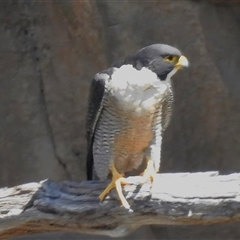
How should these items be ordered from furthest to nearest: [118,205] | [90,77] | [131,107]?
[90,77] → [131,107] → [118,205]

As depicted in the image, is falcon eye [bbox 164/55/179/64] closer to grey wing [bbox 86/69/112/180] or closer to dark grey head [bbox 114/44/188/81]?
dark grey head [bbox 114/44/188/81]

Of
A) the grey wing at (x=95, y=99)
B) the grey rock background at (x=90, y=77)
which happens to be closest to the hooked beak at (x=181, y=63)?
the grey wing at (x=95, y=99)

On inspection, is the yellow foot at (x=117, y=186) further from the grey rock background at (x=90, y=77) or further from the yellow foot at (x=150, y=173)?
the grey rock background at (x=90, y=77)

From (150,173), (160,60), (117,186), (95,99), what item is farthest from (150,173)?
(160,60)

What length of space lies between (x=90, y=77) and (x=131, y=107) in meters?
1.30

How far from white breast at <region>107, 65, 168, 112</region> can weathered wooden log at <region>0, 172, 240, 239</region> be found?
387 millimetres

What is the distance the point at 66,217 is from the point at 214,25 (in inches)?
71.6

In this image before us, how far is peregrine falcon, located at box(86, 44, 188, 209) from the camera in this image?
3.31m

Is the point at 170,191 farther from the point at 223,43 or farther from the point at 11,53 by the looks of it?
the point at 11,53

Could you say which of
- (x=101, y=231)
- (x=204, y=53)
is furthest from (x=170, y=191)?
(x=204, y=53)

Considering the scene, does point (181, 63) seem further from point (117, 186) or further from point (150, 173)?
point (117, 186)

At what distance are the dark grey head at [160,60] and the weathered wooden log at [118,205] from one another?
1.78 ft

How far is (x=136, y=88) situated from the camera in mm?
3291

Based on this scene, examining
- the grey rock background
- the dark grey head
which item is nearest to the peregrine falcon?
the dark grey head
